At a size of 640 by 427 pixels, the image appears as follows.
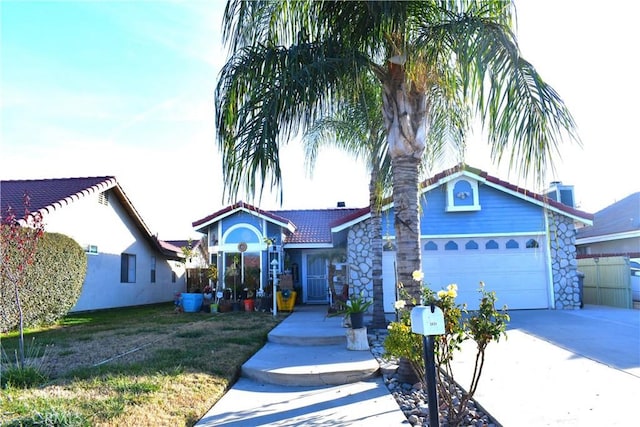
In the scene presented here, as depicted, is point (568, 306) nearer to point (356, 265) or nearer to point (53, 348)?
point (356, 265)

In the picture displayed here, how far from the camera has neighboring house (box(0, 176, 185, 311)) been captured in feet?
49.8

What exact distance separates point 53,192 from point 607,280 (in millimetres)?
19852

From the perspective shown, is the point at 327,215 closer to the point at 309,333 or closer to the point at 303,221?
the point at 303,221

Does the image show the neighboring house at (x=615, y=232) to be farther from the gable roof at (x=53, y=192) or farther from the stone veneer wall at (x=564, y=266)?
the gable roof at (x=53, y=192)

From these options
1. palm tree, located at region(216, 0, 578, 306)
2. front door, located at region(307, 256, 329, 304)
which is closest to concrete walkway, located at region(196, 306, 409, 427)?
palm tree, located at region(216, 0, 578, 306)

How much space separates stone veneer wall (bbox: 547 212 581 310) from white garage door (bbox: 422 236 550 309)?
0.99ft

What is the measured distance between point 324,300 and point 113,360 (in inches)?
514

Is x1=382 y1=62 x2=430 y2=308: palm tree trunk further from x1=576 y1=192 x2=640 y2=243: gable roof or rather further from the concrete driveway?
x1=576 y1=192 x2=640 y2=243: gable roof

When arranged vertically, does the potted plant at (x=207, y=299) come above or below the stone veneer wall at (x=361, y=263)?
below

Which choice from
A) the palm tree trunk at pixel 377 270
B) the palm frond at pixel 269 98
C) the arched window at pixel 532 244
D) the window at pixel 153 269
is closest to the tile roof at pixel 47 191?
the window at pixel 153 269

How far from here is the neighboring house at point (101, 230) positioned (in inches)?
598

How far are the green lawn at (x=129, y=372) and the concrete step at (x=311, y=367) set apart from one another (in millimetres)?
368

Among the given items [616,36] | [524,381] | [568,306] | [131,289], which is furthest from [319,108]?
[131,289]

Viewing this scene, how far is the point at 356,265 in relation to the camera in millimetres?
15320
